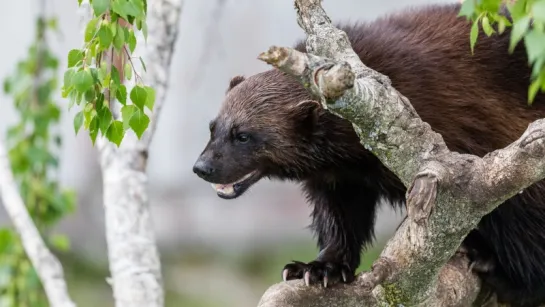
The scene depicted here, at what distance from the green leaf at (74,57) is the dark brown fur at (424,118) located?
1.07 meters

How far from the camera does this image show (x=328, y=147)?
11.0 feet

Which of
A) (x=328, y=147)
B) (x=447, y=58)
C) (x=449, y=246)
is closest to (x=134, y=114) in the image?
(x=449, y=246)

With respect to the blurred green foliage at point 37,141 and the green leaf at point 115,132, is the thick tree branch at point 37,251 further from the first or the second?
the green leaf at point 115,132

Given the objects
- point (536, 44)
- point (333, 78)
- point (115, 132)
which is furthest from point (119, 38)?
point (536, 44)

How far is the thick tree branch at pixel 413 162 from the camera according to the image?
2207mm

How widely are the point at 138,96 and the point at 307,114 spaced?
3.85ft

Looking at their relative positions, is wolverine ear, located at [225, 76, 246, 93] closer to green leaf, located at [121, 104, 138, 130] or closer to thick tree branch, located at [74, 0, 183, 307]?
thick tree branch, located at [74, 0, 183, 307]

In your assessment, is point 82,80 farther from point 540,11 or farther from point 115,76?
point 540,11

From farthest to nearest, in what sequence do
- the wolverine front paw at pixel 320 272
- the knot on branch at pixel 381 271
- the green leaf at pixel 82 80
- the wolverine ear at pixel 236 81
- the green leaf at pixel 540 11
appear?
the wolverine ear at pixel 236 81 < the wolverine front paw at pixel 320 272 < the knot on branch at pixel 381 271 < the green leaf at pixel 82 80 < the green leaf at pixel 540 11

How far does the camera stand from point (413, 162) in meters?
2.49

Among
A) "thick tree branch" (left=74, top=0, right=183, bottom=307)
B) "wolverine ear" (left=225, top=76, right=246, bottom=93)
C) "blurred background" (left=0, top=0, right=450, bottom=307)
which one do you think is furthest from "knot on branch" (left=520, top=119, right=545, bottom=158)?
"blurred background" (left=0, top=0, right=450, bottom=307)

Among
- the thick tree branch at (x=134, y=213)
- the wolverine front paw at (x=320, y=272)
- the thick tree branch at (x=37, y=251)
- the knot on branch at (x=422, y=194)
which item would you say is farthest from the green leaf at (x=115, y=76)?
the thick tree branch at (x=37, y=251)

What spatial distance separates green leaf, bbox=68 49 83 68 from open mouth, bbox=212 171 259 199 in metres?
1.21

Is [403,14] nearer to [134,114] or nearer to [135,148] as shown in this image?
[135,148]
